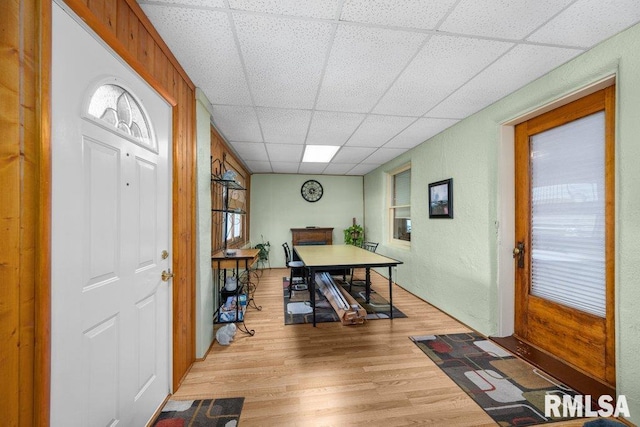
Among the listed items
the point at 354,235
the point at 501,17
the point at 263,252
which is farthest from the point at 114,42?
the point at 354,235

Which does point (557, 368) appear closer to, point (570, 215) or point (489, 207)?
point (570, 215)

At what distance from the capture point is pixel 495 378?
2.02 meters

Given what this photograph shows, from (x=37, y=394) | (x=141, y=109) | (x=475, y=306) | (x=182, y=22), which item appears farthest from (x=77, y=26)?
(x=475, y=306)

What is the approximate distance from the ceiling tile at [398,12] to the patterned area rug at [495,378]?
8.78 ft

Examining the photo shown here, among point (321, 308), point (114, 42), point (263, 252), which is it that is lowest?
point (321, 308)

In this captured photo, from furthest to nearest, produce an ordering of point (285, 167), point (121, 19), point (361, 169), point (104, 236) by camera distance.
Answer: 1. point (361, 169)
2. point (285, 167)
3. point (121, 19)
4. point (104, 236)

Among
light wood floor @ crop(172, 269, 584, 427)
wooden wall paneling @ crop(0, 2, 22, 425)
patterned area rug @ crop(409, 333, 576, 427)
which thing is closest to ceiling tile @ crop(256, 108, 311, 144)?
wooden wall paneling @ crop(0, 2, 22, 425)

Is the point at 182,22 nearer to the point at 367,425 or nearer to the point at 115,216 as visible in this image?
the point at 115,216

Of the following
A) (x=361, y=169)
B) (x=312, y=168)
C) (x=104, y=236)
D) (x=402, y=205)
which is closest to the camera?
(x=104, y=236)

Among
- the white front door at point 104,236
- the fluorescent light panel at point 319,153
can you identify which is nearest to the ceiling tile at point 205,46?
the white front door at point 104,236

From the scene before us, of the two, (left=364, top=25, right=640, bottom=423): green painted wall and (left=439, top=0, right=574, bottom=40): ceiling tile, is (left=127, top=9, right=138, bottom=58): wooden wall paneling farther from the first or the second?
(left=364, top=25, right=640, bottom=423): green painted wall

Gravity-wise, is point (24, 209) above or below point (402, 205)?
below

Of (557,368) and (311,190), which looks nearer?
(557,368)

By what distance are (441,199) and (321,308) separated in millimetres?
2415
